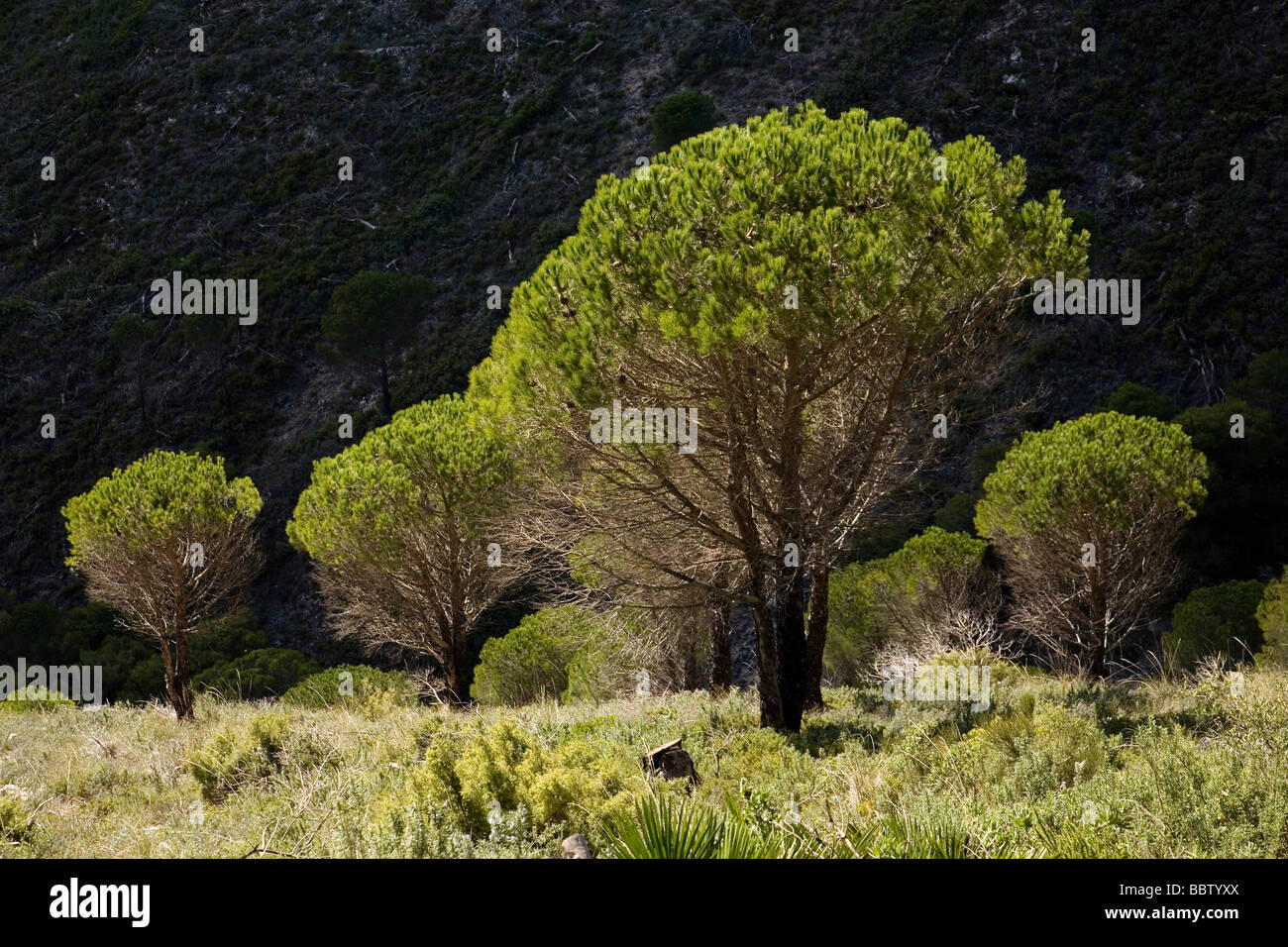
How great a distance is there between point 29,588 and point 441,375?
1935cm

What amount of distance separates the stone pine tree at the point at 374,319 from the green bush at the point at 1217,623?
1294 inches

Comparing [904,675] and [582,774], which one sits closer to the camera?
[582,774]

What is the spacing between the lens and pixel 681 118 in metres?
45.2

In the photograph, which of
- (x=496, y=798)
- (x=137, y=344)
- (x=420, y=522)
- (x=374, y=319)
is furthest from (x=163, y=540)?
(x=137, y=344)

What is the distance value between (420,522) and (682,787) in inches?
473

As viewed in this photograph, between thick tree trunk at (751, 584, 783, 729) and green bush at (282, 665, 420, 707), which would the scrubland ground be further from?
green bush at (282, 665, 420, 707)

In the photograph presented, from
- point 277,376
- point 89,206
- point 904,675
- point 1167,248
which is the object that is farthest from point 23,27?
point 904,675

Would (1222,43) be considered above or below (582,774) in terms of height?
above

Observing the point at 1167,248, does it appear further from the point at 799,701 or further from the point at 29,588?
the point at 29,588

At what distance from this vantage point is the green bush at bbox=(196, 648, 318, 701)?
93.6ft

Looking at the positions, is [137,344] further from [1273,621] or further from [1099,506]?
[1273,621]

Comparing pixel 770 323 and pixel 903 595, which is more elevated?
pixel 770 323
